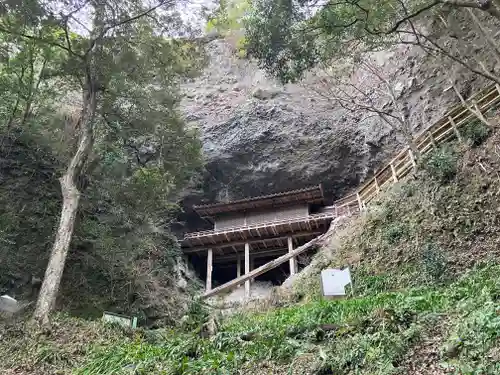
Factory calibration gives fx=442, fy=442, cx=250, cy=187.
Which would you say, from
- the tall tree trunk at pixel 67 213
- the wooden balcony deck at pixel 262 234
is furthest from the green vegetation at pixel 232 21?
the wooden balcony deck at pixel 262 234

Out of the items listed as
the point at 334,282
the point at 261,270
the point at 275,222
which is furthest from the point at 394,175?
the point at 334,282

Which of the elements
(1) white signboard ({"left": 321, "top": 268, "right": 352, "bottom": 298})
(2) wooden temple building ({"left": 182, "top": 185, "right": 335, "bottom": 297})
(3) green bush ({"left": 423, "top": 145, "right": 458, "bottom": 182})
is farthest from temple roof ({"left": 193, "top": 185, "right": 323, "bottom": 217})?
(1) white signboard ({"left": 321, "top": 268, "right": 352, "bottom": 298})

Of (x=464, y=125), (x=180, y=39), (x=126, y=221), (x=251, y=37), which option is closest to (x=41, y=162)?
(x=126, y=221)

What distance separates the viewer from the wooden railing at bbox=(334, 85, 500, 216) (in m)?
13.9

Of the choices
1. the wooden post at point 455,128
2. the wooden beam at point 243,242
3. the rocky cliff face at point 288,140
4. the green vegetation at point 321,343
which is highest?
the rocky cliff face at point 288,140

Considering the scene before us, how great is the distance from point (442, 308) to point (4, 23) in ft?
38.6

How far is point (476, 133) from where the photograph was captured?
1273cm

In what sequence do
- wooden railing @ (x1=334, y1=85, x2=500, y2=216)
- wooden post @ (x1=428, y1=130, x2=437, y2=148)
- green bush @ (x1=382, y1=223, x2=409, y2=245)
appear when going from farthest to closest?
wooden post @ (x1=428, y1=130, x2=437, y2=148) < wooden railing @ (x1=334, y1=85, x2=500, y2=216) < green bush @ (x1=382, y1=223, x2=409, y2=245)

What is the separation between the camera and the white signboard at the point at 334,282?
10.2 meters

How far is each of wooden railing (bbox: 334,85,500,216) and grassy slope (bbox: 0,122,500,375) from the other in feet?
4.76

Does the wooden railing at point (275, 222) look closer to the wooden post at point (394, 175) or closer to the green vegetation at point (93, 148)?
the wooden post at point (394, 175)

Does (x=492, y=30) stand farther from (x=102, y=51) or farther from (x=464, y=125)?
(x=102, y=51)

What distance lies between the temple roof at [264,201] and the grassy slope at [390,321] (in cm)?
798

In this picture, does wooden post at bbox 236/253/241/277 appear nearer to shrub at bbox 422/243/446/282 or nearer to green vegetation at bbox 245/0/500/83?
green vegetation at bbox 245/0/500/83
